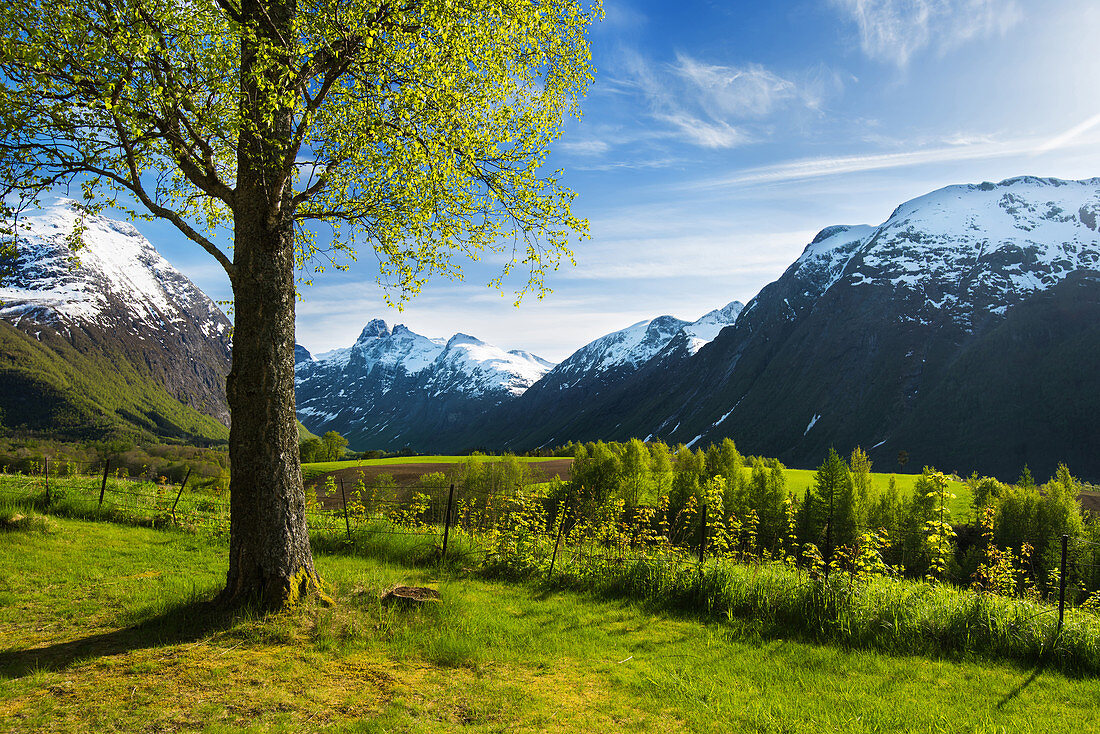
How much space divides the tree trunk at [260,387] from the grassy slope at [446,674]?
2.42 ft

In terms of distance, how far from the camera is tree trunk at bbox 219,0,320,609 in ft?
28.7

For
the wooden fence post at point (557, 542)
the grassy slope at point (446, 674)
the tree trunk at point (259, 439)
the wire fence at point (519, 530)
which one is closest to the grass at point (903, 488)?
the wire fence at point (519, 530)

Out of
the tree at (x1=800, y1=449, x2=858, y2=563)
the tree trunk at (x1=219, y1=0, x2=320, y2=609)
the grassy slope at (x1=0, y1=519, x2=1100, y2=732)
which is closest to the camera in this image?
the grassy slope at (x1=0, y1=519, x2=1100, y2=732)

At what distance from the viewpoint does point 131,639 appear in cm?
793

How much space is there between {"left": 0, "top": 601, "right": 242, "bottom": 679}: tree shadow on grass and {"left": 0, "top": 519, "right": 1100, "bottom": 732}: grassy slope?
0.04 m

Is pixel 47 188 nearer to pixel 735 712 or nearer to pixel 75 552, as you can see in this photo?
pixel 75 552

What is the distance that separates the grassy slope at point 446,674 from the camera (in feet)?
20.5

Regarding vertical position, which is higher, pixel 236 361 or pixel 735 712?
pixel 236 361

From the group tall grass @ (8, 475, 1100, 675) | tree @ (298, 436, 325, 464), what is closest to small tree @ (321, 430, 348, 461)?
tree @ (298, 436, 325, 464)

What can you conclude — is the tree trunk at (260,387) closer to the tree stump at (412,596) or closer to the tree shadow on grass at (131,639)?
the tree shadow on grass at (131,639)

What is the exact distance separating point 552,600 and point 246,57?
447 inches

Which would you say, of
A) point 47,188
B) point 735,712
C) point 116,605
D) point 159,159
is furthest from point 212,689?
point 159,159

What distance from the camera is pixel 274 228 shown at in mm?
9062

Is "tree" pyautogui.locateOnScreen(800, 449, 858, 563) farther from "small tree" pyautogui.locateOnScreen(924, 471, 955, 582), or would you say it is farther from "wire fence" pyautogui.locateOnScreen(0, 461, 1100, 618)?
"small tree" pyautogui.locateOnScreen(924, 471, 955, 582)
